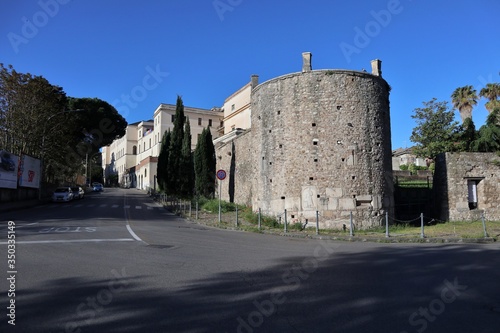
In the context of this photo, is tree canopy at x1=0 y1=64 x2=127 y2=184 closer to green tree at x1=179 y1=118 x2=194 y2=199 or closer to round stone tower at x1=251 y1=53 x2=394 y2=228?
green tree at x1=179 y1=118 x2=194 y2=199

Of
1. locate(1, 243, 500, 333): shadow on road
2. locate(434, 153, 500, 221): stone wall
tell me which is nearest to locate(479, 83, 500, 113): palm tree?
locate(434, 153, 500, 221): stone wall

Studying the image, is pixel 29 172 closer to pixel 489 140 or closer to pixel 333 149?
pixel 333 149

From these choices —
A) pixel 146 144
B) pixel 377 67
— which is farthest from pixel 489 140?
pixel 146 144

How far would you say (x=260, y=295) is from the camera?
19.8 feet

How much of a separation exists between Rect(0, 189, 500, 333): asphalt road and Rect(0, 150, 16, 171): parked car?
19457mm

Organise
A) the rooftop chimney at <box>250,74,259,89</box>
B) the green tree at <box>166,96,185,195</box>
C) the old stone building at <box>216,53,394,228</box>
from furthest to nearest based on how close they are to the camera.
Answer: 1. the green tree at <box>166,96,185,195</box>
2. the rooftop chimney at <box>250,74,259,89</box>
3. the old stone building at <box>216,53,394,228</box>

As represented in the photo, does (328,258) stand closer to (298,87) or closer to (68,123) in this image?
(298,87)

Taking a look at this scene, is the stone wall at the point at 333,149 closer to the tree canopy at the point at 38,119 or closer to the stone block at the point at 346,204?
the stone block at the point at 346,204

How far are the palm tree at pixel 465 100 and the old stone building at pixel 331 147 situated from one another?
77.9 ft

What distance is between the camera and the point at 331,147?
58.5ft

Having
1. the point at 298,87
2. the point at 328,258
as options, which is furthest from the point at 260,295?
the point at 298,87

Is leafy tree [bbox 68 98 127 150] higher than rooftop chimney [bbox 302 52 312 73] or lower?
higher

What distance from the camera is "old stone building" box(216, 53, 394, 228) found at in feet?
58.0

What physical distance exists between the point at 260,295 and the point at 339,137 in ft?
42.4
